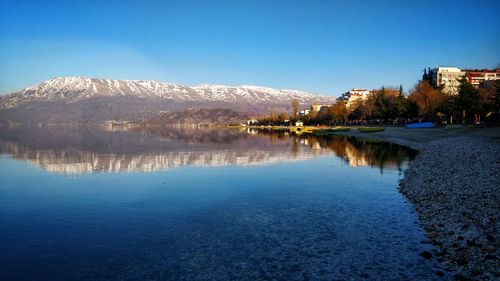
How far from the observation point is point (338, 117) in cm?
19175

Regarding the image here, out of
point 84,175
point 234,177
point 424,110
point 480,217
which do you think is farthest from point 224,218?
point 424,110

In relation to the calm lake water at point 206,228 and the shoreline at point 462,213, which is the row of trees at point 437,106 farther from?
the calm lake water at point 206,228

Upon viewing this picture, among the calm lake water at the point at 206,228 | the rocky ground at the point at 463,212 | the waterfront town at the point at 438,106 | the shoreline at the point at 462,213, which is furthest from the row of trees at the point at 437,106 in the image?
the calm lake water at the point at 206,228

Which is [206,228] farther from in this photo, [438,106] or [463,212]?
[438,106]

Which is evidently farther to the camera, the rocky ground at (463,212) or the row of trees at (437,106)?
the row of trees at (437,106)

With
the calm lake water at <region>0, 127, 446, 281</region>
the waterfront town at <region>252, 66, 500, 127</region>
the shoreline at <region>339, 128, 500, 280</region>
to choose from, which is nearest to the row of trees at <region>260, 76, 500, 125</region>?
the waterfront town at <region>252, 66, 500, 127</region>

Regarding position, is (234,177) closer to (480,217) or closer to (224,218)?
(224,218)

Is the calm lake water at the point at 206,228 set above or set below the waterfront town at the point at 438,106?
below

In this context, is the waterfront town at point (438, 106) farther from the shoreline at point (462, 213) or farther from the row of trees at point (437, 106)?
the shoreline at point (462, 213)

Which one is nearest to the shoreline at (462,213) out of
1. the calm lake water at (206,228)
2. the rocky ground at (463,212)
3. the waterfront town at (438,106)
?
the rocky ground at (463,212)

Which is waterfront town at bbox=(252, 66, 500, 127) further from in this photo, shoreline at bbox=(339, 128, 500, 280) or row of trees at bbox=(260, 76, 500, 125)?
shoreline at bbox=(339, 128, 500, 280)

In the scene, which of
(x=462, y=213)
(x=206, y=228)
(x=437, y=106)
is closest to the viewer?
(x=206, y=228)

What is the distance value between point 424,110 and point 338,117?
246 ft

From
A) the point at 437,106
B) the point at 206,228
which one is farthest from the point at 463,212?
the point at 437,106
